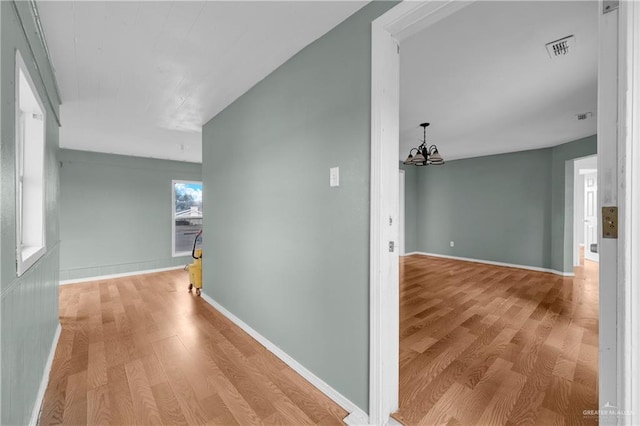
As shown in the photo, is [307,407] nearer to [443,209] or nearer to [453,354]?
[453,354]

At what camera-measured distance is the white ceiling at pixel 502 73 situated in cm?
180

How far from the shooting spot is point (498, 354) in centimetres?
229

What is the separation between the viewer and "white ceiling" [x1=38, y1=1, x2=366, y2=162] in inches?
64.2

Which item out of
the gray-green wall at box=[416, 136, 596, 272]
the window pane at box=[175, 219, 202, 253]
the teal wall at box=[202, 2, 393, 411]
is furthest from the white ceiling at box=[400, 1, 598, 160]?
the window pane at box=[175, 219, 202, 253]

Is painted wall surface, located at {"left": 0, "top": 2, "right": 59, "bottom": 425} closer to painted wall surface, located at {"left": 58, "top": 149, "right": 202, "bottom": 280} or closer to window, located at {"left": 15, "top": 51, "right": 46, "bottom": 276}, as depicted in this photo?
window, located at {"left": 15, "top": 51, "right": 46, "bottom": 276}

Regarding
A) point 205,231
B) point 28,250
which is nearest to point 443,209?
point 205,231

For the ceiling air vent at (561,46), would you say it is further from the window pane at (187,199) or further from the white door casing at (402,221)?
the window pane at (187,199)

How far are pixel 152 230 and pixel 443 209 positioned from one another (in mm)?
6939

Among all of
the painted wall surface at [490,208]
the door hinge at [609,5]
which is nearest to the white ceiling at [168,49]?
the door hinge at [609,5]

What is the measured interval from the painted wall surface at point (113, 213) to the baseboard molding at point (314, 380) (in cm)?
375

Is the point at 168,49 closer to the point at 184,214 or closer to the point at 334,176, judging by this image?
the point at 334,176

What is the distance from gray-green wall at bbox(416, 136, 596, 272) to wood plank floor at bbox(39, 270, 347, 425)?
5780 millimetres

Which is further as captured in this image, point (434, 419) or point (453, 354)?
point (453, 354)

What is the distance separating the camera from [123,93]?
2.75 metres
